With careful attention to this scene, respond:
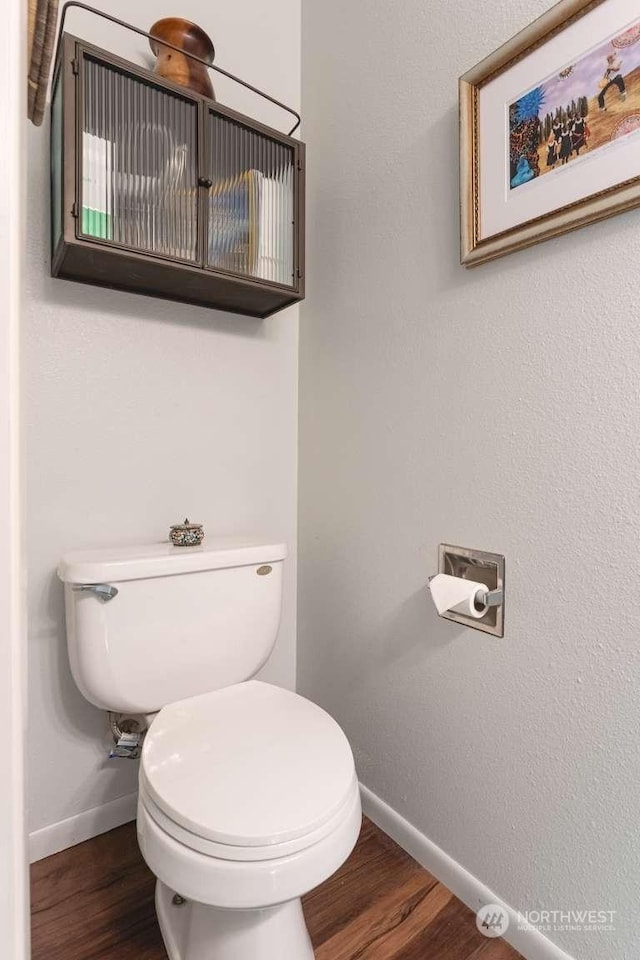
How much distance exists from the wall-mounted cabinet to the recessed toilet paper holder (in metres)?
0.77

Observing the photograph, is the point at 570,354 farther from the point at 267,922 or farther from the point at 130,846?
the point at 130,846

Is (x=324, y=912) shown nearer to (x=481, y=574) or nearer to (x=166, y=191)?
(x=481, y=574)

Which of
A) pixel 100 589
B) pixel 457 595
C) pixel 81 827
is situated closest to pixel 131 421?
pixel 100 589

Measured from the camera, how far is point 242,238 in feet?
3.96

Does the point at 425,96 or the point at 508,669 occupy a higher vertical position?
the point at 425,96

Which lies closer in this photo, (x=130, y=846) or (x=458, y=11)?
(x=458, y=11)

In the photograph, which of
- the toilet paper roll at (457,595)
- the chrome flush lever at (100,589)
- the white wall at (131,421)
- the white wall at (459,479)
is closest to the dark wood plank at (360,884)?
the white wall at (459,479)

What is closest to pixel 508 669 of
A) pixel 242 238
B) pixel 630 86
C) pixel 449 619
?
pixel 449 619

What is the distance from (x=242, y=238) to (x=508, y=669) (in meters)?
1.14

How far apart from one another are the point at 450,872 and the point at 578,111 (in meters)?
1.49

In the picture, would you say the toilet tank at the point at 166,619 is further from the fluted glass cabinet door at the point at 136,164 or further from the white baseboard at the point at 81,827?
the fluted glass cabinet door at the point at 136,164

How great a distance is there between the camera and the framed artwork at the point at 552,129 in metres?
0.75

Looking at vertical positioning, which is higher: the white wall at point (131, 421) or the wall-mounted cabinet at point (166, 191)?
the wall-mounted cabinet at point (166, 191)

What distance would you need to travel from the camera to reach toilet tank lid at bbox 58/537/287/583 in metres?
1.00
